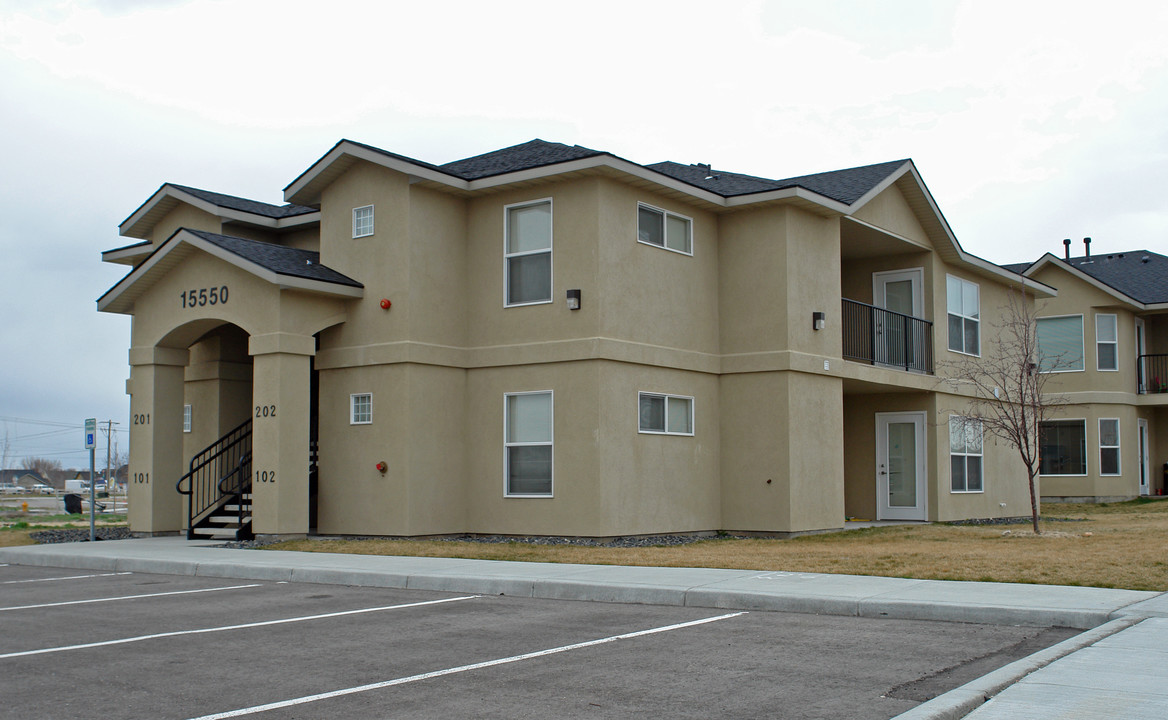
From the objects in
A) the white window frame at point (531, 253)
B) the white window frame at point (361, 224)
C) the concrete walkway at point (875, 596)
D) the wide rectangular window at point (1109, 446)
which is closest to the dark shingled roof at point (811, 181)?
the white window frame at point (531, 253)

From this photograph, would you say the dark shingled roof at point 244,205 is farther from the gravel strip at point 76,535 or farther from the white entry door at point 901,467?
the white entry door at point 901,467

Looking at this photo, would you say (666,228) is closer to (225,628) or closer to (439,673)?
(225,628)

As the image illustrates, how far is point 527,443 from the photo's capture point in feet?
59.2

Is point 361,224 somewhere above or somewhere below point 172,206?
below

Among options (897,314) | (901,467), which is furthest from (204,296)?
(901,467)

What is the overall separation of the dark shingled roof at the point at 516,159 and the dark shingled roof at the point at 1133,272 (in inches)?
765

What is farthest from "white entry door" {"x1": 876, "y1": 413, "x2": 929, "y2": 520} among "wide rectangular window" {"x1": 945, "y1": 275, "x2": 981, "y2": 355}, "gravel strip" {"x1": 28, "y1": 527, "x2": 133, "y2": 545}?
"gravel strip" {"x1": 28, "y1": 527, "x2": 133, "y2": 545}

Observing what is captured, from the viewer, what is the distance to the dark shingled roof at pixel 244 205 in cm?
2177

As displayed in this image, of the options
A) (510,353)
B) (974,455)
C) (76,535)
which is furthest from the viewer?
(974,455)

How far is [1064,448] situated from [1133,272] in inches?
285

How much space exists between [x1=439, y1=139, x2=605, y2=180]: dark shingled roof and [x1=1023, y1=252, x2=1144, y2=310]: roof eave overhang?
18239mm

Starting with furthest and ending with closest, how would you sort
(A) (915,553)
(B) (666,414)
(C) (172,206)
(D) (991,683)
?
(C) (172,206), (B) (666,414), (A) (915,553), (D) (991,683)

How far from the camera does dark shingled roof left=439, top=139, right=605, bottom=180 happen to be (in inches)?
720

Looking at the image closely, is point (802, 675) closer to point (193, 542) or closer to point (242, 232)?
point (193, 542)
